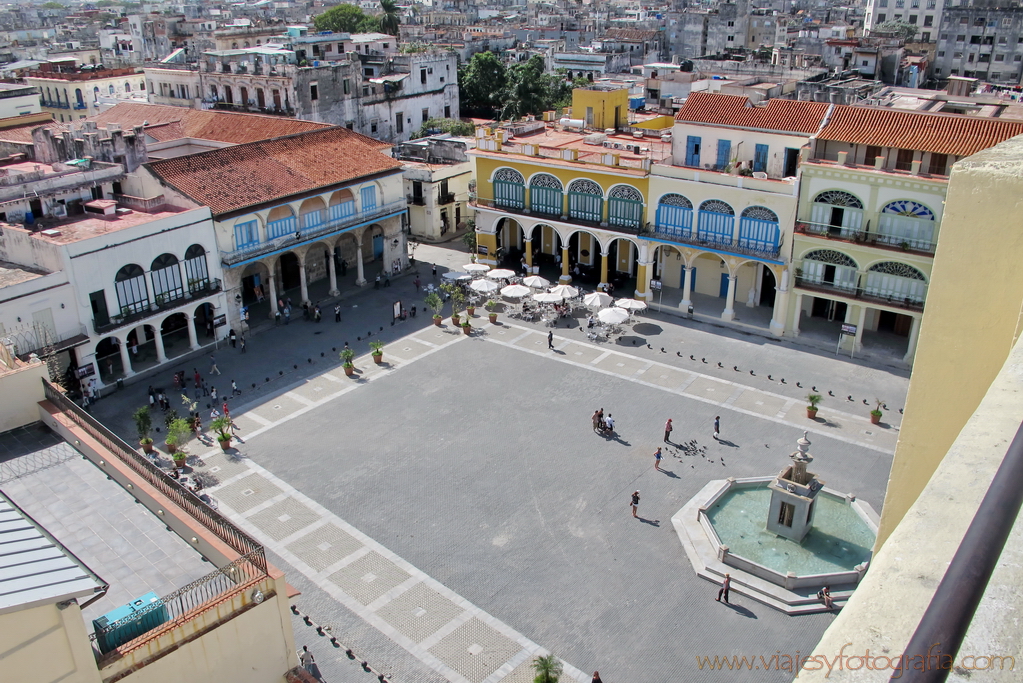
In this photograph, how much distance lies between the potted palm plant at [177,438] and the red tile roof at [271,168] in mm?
12758

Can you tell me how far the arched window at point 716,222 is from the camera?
42.5m

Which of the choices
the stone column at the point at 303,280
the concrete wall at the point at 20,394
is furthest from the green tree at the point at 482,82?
the concrete wall at the point at 20,394

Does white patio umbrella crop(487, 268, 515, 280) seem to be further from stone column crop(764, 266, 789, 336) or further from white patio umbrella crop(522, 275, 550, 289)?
stone column crop(764, 266, 789, 336)

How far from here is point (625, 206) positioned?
4575 centimetres

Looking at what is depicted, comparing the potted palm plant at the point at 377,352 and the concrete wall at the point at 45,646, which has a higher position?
the concrete wall at the point at 45,646

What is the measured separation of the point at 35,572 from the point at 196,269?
3072 cm

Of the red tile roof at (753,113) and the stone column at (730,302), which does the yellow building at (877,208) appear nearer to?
the red tile roof at (753,113)

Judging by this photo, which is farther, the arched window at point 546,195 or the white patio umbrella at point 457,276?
the white patio umbrella at point 457,276

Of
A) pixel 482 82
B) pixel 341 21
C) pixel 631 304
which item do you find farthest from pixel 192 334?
pixel 341 21

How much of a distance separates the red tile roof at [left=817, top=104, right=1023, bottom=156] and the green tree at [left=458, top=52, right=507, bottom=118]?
5455 centimetres

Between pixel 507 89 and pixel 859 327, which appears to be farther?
pixel 507 89

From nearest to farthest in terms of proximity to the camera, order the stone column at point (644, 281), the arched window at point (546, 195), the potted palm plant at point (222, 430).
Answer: the potted palm plant at point (222, 430) < the stone column at point (644, 281) < the arched window at point (546, 195)

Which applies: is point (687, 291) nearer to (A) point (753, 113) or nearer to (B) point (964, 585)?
(A) point (753, 113)

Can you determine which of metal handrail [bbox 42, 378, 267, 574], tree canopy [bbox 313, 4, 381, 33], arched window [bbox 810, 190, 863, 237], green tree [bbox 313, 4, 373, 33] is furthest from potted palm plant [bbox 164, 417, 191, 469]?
green tree [bbox 313, 4, 373, 33]
